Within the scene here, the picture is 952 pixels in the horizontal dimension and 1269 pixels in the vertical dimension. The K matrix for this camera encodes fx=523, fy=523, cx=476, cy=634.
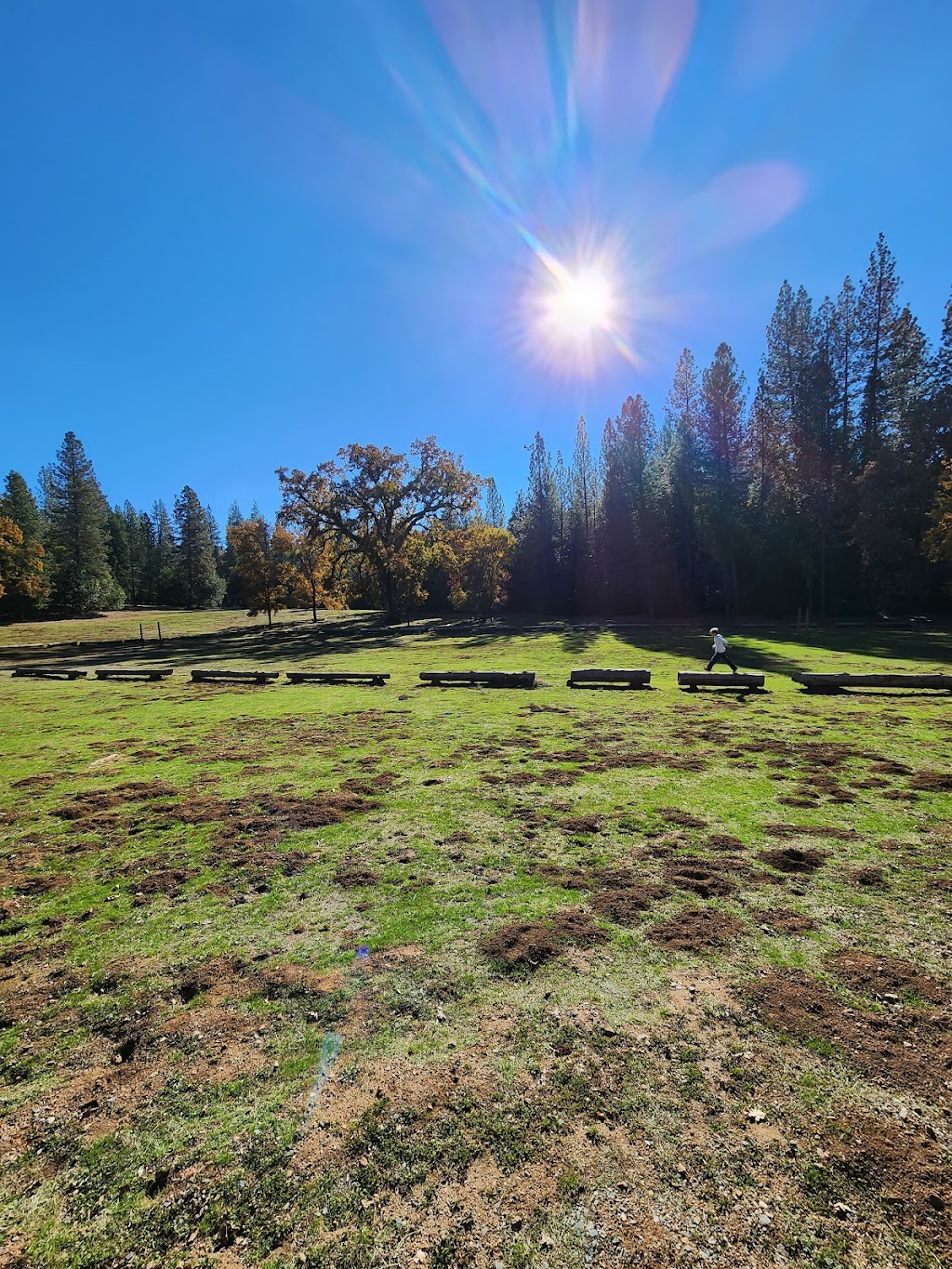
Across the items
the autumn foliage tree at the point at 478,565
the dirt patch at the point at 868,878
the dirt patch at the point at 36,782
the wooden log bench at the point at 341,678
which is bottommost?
the dirt patch at the point at 868,878

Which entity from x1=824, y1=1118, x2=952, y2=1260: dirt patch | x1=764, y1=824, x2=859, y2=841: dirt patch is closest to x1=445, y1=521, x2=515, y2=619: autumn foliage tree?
x1=764, y1=824, x2=859, y2=841: dirt patch

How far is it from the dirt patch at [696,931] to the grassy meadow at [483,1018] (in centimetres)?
2

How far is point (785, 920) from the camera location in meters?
4.64

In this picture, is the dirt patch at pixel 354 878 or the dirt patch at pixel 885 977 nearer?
the dirt patch at pixel 885 977

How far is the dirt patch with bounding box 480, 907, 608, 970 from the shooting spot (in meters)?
4.27

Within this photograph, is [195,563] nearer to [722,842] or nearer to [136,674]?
[136,674]

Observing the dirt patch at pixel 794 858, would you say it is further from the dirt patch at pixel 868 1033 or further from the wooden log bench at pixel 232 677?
the wooden log bench at pixel 232 677

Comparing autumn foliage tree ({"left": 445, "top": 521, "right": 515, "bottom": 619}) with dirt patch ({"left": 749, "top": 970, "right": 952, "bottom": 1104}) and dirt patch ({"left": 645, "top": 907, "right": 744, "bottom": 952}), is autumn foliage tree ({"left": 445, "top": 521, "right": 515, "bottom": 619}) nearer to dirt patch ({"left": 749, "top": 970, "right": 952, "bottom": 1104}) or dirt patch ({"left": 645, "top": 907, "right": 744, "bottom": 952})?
dirt patch ({"left": 645, "top": 907, "right": 744, "bottom": 952})

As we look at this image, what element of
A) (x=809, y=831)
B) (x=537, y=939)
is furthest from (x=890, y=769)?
(x=537, y=939)

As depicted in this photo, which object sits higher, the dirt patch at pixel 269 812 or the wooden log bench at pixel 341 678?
the wooden log bench at pixel 341 678

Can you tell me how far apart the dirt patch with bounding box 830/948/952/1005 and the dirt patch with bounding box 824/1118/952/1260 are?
114 cm

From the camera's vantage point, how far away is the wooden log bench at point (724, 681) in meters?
15.5

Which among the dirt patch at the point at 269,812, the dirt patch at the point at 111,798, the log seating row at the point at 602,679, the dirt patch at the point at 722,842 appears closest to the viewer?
the dirt patch at the point at 722,842

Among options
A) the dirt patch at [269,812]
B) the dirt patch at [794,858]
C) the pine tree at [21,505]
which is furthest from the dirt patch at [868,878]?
the pine tree at [21,505]
